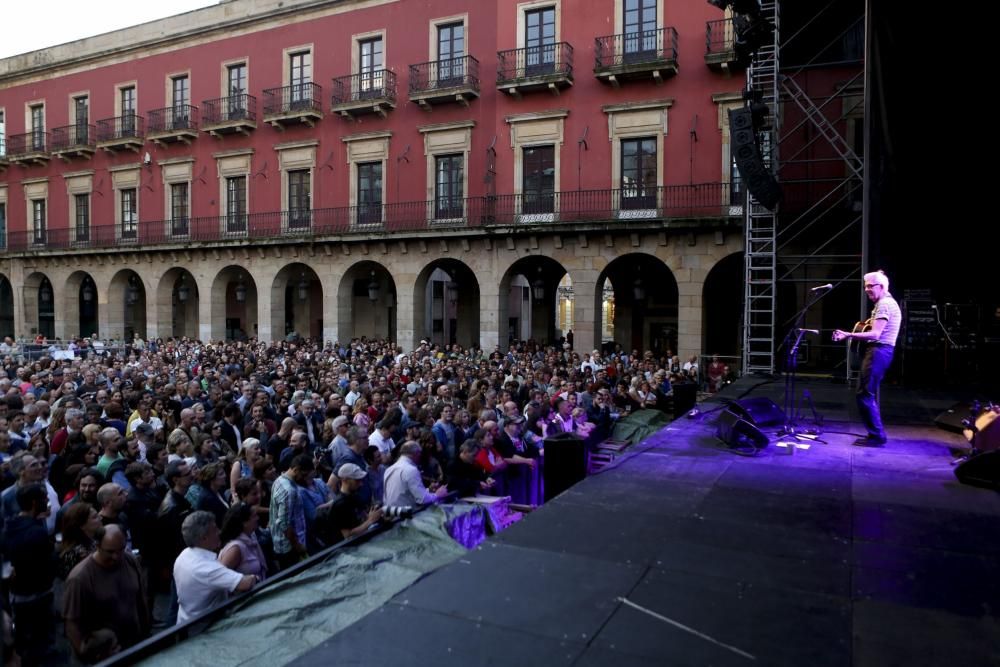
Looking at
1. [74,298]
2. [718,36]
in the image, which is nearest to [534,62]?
[718,36]

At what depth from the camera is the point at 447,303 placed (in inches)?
1211

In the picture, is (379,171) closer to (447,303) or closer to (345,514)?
(447,303)

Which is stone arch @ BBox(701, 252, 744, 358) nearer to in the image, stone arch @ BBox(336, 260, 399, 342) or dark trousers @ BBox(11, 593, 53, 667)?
stone arch @ BBox(336, 260, 399, 342)

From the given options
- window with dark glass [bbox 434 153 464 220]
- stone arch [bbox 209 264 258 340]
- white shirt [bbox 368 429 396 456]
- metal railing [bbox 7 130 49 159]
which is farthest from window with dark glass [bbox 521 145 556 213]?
metal railing [bbox 7 130 49 159]

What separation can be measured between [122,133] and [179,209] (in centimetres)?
408

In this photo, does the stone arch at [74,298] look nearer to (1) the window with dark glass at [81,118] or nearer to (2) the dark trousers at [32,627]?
(1) the window with dark glass at [81,118]

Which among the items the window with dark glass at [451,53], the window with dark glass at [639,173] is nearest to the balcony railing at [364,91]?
the window with dark glass at [451,53]

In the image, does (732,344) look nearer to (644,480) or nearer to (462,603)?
(644,480)

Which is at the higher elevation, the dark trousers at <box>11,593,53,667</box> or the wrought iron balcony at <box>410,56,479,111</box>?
the wrought iron balcony at <box>410,56,479,111</box>

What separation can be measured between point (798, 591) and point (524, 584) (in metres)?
1.31

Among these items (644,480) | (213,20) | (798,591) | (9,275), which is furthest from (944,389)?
(9,275)

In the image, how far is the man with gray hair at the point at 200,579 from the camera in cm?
408

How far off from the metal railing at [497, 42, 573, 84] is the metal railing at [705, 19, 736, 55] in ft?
12.2

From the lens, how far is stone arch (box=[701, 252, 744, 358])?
2148 centimetres
